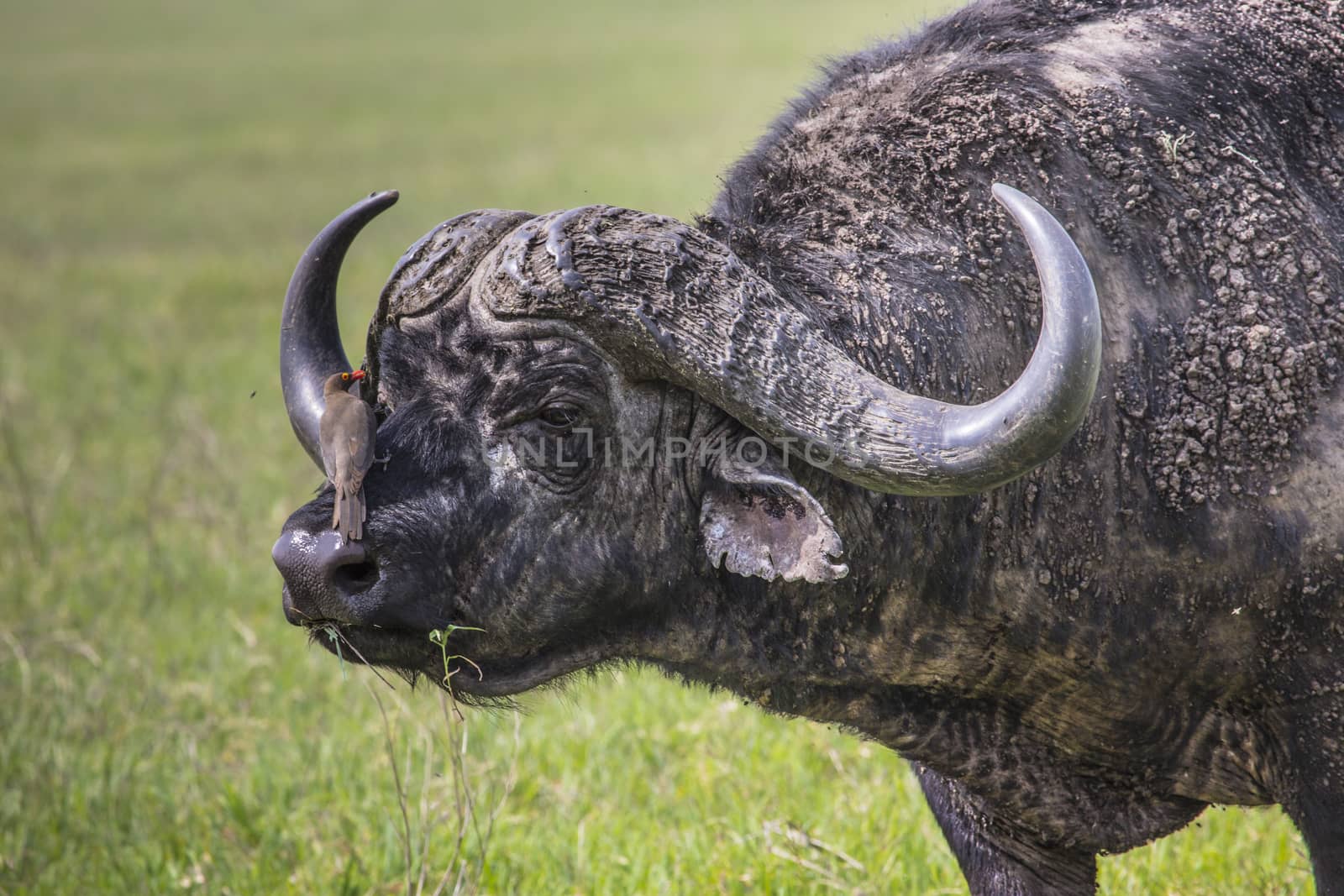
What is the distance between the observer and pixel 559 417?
3074mm

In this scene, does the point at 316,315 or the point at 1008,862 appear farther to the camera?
the point at 1008,862

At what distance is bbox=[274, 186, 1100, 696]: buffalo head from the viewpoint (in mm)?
2873

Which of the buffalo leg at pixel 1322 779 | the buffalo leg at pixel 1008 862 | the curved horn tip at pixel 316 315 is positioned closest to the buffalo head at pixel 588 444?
the curved horn tip at pixel 316 315

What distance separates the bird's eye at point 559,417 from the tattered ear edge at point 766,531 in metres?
0.34

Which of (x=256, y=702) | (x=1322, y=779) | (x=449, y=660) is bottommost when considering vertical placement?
(x=256, y=702)

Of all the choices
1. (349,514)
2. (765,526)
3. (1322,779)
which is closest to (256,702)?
(349,514)

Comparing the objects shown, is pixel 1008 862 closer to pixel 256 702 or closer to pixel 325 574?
pixel 325 574

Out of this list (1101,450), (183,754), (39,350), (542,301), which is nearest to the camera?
(542,301)

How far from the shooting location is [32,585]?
7.27m

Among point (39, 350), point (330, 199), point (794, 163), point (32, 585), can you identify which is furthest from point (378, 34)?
point (794, 163)

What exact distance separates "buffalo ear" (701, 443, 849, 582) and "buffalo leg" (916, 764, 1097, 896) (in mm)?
1124

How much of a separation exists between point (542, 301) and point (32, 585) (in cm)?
534

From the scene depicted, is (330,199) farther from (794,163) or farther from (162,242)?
(794,163)

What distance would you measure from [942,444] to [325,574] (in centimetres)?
129
